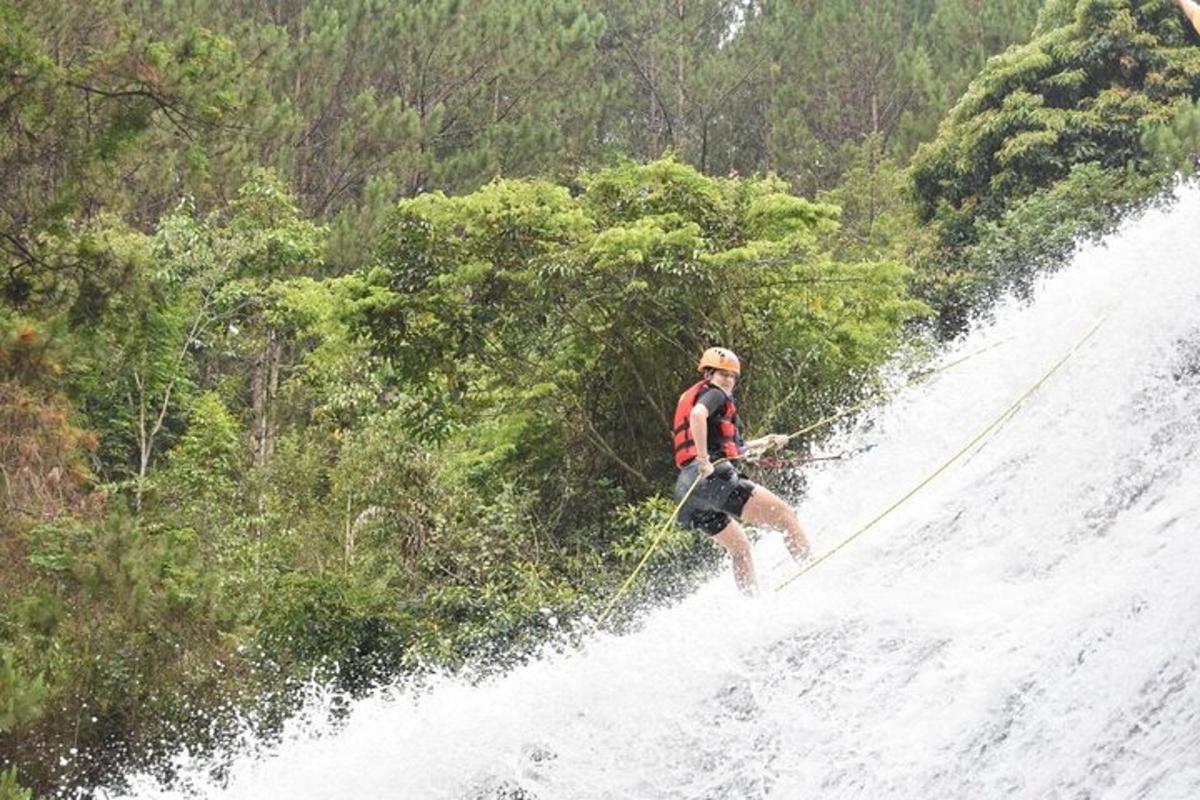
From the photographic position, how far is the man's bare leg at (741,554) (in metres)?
11.0

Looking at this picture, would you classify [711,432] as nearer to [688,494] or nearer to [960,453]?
[688,494]

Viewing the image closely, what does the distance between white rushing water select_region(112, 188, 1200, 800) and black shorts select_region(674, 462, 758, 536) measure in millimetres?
616

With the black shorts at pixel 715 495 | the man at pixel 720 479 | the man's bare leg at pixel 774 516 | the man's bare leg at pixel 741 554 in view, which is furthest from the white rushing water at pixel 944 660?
the black shorts at pixel 715 495

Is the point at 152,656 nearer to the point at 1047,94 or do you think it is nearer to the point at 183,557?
the point at 183,557

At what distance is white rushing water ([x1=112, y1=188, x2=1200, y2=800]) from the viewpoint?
25.0ft

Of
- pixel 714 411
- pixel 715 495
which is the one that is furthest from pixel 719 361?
pixel 715 495

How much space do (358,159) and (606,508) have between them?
62.9 ft

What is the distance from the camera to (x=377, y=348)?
19781mm

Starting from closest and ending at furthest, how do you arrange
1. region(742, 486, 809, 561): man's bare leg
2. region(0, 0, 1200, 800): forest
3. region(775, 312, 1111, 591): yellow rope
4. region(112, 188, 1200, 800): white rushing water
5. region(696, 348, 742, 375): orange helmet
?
1. region(112, 188, 1200, 800): white rushing water
2. region(696, 348, 742, 375): orange helmet
3. region(742, 486, 809, 561): man's bare leg
4. region(775, 312, 1111, 591): yellow rope
5. region(0, 0, 1200, 800): forest

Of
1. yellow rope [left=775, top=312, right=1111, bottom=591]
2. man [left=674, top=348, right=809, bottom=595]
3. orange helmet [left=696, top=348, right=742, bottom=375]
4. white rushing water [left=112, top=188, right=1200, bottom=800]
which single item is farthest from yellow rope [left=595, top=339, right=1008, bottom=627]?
yellow rope [left=775, top=312, right=1111, bottom=591]

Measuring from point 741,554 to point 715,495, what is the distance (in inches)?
19.5

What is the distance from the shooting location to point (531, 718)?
32.6 feet

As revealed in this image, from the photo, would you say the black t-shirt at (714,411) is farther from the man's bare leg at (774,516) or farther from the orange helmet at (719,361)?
the man's bare leg at (774,516)

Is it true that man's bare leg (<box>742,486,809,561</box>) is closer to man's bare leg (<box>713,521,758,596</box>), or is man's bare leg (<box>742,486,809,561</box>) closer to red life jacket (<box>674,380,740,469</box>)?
man's bare leg (<box>713,521,758,596</box>)
